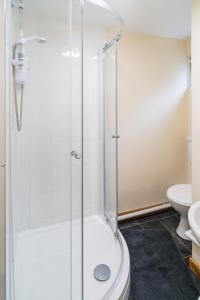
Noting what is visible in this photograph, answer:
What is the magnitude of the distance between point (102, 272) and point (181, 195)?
108 centimetres

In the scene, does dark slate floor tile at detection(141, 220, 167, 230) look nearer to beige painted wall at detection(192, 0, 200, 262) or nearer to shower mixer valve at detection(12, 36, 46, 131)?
beige painted wall at detection(192, 0, 200, 262)

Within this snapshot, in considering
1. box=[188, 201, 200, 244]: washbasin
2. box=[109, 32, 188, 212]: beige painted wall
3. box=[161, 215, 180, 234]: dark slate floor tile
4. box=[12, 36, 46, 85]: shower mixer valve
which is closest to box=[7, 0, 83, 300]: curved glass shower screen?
box=[12, 36, 46, 85]: shower mixer valve

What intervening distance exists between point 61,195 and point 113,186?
1.74 ft

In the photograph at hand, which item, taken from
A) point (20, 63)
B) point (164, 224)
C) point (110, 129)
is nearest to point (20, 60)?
point (20, 63)

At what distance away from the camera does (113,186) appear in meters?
2.01


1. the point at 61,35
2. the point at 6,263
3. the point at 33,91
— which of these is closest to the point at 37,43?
the point at 61,35

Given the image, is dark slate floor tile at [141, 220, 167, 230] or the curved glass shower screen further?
dark slate floor tile at [141, 220, 167, 230]

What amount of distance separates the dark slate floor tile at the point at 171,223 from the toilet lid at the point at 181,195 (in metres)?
0.44

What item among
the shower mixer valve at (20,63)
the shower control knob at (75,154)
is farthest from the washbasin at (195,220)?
the shower mixer valve at (20,63)

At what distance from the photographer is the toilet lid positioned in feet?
6.13

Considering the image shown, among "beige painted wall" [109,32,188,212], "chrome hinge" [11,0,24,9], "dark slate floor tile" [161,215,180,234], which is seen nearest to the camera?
"chrome hinge" [11,0,24,9]

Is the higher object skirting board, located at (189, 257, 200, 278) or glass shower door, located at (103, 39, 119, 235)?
glass shower door, located at (103, 39, 119, 235)

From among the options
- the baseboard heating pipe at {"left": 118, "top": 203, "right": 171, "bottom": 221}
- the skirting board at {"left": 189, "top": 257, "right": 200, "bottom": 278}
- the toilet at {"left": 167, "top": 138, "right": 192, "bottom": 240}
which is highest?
the toilet at {"left": 167, "top": 138, "right": 192, "bottom": 240}

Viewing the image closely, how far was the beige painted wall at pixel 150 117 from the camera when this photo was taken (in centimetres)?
227
